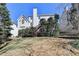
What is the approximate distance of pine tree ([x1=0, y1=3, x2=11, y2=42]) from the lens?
1692 millimetres

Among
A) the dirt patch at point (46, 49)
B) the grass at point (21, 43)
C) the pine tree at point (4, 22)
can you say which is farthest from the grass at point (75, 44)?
the pine tree at point (4, 22)

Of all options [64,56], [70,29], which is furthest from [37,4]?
[64,56]

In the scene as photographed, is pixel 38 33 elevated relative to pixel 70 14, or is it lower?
lower

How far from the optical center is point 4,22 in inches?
67.0

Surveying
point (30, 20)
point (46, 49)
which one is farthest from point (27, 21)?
point (46, 49)

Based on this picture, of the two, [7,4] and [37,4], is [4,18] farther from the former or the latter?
[37,4]

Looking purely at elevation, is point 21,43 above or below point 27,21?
below

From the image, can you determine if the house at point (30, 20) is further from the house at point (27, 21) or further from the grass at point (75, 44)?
the grass at point (75, 44)

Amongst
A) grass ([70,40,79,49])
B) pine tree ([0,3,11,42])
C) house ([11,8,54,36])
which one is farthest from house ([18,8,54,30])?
grass ([70,40,79,49])

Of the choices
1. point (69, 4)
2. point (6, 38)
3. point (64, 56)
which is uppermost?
point (69, 4)

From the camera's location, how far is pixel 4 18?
67.1 inches

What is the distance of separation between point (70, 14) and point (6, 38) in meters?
0.63

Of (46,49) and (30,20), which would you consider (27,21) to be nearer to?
(30,20)

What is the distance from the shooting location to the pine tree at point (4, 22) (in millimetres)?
1692
